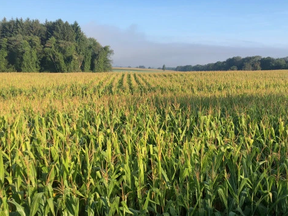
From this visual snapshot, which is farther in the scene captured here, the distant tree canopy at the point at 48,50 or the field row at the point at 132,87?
the distant tree canopy at the point at 48,50

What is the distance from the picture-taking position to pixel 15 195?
225cm

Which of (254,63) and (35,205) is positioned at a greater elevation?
(254,63)

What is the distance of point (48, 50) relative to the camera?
190ft

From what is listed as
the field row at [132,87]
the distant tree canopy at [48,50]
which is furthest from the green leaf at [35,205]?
the distant tree canopy at [48,50]

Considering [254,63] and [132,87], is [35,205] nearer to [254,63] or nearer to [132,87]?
[132,87]

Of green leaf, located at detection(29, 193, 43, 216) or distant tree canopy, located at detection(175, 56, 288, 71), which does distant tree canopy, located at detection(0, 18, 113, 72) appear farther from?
green leaf, located at detection(29, 193, 43, 216)

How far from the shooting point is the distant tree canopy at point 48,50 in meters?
54.9

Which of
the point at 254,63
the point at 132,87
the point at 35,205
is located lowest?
the point at 35,205

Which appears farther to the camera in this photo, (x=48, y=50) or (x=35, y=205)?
(x=48, y=50)

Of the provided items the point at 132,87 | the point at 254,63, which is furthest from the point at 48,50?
the point at 254,63

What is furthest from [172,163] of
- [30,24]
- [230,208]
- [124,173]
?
[30,24]

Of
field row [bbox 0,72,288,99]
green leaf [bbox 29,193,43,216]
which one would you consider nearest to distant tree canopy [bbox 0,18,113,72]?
field row [bbox 0,72,288,99]

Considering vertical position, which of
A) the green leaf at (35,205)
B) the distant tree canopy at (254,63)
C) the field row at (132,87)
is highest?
the distant tree canopy at (254,63)

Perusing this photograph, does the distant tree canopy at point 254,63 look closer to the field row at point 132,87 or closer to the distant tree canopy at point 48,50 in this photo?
the distant tree canopy at point 48,50
